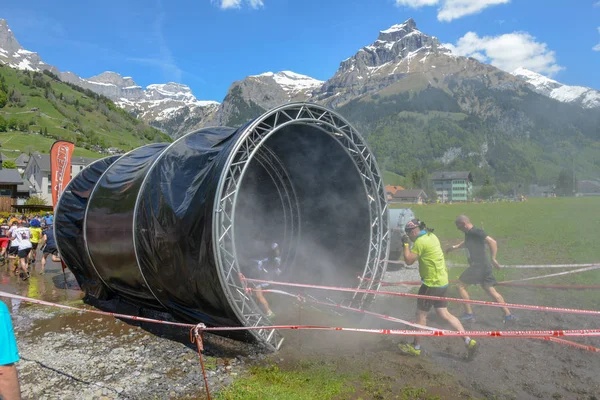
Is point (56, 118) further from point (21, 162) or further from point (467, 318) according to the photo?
point (467, 318)

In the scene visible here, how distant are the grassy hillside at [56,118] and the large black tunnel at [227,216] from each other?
108 m

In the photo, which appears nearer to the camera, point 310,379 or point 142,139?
point 310,379

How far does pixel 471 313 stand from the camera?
7254 mm

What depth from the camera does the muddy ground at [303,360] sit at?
4.88 meters

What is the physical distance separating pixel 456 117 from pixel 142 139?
5813 inches

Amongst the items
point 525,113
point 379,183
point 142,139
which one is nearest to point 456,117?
point 525,113

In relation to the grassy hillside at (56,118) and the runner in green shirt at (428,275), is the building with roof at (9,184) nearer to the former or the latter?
the grassy hillside at (56,118)

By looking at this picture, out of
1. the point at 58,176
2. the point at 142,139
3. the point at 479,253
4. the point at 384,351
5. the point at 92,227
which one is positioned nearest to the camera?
the point at 384,351

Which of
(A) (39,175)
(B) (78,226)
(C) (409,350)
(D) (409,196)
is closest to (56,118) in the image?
(A) (39,175)

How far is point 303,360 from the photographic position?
19.0ft

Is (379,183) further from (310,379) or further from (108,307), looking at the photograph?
(108,307)

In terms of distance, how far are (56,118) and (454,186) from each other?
144129 mm

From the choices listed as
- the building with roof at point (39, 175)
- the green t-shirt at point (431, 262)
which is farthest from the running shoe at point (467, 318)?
the building with roof at point (39, 175)

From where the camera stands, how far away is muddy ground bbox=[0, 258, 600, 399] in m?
4.88
